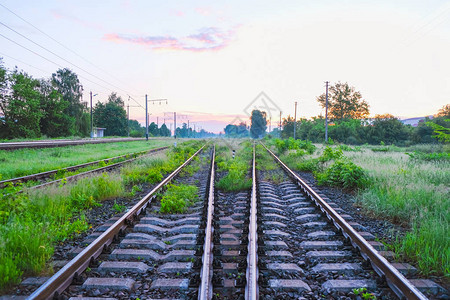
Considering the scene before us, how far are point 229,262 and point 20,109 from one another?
49.6m

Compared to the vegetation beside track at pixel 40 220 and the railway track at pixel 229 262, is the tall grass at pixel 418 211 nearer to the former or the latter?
the railway track at pixel 229 262

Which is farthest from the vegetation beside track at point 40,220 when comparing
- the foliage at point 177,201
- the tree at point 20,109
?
the tree at point 20,109

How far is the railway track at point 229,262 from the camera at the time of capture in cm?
294

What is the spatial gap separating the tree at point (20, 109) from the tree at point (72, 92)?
1762 centimetres

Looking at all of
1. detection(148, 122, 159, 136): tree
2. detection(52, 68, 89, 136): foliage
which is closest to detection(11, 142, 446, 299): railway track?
detection(52, 68, 89, 136): foliage

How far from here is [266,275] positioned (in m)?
3.32

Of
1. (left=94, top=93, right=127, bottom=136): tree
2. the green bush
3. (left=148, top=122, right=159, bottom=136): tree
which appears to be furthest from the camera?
(left=148, top=122, right=159, bottom=136): tree

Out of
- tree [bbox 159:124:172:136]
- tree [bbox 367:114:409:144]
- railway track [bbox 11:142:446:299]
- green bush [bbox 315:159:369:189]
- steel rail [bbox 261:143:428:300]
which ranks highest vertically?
tree [bbox 159:124:172:136]

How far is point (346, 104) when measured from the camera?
231 feet

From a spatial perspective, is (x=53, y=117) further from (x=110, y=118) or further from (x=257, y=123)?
(x=257, y=123)

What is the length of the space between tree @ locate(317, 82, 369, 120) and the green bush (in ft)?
210

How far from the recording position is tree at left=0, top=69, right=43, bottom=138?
40594 mm

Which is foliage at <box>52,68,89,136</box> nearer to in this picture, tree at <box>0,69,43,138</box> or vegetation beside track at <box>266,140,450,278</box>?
tree at <box>0,69,43,138</box>

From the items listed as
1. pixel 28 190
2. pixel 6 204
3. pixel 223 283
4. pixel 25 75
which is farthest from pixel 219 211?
pixel 25 75
